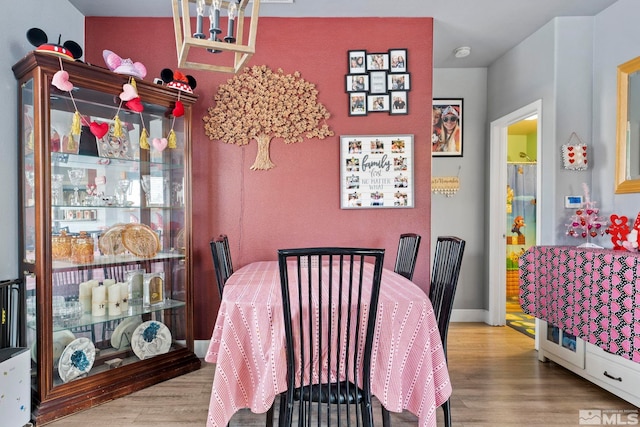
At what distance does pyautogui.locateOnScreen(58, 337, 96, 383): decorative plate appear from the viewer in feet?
7.49

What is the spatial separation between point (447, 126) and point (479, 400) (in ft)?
8.93

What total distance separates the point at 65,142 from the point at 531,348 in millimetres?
3846

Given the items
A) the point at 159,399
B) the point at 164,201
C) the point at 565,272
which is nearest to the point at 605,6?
the point at 565,272

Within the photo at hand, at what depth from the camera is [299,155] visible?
309cm

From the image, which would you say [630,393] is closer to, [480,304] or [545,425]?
[545,425]

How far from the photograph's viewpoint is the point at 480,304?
4.12 metres

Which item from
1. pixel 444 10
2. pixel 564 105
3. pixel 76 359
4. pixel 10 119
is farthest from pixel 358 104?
pixel 76 359

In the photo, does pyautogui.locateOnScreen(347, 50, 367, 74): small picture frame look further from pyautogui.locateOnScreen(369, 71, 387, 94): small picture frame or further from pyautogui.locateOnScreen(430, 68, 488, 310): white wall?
pyautogui.locateOnScreen(430, 68, 488, 310): white wall

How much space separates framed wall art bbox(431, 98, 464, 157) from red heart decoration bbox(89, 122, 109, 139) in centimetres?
306

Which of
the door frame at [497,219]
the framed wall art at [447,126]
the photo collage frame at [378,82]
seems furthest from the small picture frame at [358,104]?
the door frame at [497,219]

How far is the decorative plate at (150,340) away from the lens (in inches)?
104

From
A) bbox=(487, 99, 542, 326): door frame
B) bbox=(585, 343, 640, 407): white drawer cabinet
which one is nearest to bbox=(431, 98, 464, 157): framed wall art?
bbox=(487, 99, 542, 326): door frame

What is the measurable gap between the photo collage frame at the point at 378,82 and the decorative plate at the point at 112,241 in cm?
191

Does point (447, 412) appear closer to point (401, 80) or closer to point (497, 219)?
point (401, 80)
